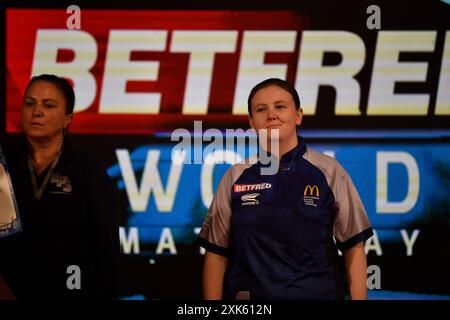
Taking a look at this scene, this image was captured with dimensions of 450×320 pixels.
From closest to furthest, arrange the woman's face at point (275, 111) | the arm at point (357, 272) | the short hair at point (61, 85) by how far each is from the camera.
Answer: the arm at point (357, 272)
the woman's face at point (275, 111)
the short hair at point (61, 85)

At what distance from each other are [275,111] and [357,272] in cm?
77

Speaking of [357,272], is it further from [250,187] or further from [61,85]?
[61,85]

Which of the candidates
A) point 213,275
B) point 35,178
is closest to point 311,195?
point 213,275

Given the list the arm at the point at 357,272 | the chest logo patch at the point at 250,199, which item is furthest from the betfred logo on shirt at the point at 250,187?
the arm at the point at 357,272

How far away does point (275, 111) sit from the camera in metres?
2.84

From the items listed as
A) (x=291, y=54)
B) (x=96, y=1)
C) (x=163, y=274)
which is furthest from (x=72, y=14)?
(x=163, y=274)

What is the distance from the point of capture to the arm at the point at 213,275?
2809 millimetres

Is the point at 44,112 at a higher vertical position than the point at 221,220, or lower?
higher

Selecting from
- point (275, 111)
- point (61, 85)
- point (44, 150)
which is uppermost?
point (61, 85)

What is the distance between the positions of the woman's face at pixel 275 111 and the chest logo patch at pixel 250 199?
0.28 meters

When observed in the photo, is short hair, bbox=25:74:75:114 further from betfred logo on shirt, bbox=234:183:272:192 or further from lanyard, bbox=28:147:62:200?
betfred logo on shirt, bbox=234:183:272:192

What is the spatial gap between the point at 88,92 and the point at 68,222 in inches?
47.2

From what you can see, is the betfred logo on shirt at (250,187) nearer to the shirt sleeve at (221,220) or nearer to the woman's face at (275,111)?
the shirt sleeve at (221,220)

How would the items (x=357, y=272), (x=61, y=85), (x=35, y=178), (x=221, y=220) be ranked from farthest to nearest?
1. (x=61, y=85)
2. (x=35, y=178)
3. (x=221, y=220)
4. (x=357, y=272)
